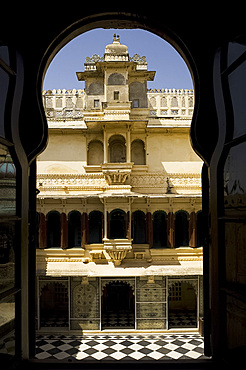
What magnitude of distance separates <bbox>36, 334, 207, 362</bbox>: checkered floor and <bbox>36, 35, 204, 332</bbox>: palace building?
0.51 meters

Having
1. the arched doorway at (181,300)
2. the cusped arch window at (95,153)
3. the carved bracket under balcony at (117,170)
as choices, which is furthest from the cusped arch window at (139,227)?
the arched doorway at (181,300)

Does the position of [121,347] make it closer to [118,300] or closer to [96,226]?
[118,300]

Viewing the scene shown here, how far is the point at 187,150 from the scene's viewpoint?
1404 cm

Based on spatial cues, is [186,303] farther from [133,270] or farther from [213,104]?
[213,104]

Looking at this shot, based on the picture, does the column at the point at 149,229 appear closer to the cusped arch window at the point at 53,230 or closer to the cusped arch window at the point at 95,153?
the cusped arch window at the point at 95,153

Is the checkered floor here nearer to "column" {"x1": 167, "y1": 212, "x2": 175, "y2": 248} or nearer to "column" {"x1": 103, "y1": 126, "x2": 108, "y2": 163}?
"column" {"x1": 167, "y1": 212, "x2": 175, "y2": 248}

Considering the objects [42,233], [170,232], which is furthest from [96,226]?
[170,232]

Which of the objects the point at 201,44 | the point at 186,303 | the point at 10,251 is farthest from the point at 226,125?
the point at 186,303

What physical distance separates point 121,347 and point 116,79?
1019cm

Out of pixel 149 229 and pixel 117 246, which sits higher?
pixel 149 229

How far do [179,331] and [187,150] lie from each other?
722cm

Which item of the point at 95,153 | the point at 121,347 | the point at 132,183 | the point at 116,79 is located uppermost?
the point at 116,79

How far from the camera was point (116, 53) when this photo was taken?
1369 centimetres

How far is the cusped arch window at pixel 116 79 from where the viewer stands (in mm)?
13672
